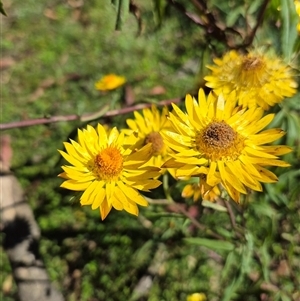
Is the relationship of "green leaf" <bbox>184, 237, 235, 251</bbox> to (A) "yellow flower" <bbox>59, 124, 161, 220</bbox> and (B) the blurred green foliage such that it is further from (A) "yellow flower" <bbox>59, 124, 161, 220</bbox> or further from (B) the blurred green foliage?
(A) "yellow flower" <bbox>59, 124, 161, 220</bbox>

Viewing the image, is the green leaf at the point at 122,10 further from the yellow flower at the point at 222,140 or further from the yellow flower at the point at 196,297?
the yellow flower at the point at 196,297

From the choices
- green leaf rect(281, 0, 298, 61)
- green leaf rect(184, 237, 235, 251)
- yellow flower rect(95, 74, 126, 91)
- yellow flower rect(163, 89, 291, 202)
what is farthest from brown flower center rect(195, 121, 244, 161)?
yellow flower rect(95, 74, 126, 91)

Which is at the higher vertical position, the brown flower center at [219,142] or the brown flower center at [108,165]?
the brown flower center at [219,142]

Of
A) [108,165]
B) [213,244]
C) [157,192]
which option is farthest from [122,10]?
[157,192]

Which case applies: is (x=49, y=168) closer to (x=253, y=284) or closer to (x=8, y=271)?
(x=8, y=271)

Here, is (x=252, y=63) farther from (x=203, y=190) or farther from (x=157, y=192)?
(x=157, y=192)

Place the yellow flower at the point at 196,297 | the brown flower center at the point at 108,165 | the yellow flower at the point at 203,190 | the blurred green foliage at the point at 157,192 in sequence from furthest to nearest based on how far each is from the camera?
the yellow flower at the point at 196,297 → the blurred green foliage at the point at 157,192 → the brown flower center at the point at 108,165 → the yellow flower at the point at 203,190

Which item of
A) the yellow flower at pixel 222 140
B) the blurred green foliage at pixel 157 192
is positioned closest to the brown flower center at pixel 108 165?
the yellow flower at pixel 222 140
